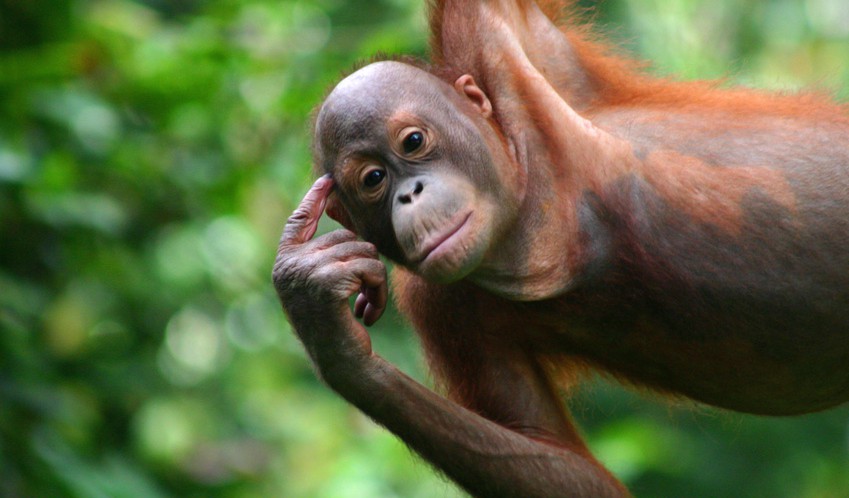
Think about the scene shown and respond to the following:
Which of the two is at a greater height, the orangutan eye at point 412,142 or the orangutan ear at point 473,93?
the orangutan ear at point 473,93

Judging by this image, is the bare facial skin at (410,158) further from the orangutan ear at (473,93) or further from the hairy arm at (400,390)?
the hairy arm at (400,390)

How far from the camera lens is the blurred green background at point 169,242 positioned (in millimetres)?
4016

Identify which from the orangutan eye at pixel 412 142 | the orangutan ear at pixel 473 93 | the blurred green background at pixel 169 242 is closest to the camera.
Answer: the orangutan eye at pixel 412 142

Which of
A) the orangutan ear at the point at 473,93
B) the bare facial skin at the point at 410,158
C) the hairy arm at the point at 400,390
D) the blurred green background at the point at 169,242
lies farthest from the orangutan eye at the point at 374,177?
the blurred green background at the point at 169,242

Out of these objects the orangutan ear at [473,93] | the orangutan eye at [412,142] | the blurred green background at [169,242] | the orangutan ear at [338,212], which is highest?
the orangutan ear at [473,93]

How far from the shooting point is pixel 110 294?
16.1ft

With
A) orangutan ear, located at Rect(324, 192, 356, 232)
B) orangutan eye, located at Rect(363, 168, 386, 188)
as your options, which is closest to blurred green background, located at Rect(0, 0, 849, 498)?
orangutan ear, located at Rect(324, 192, 356, 232)

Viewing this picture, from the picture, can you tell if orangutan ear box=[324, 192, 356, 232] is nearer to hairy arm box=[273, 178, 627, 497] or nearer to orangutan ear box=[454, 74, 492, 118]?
hairy arm box=[273, 178, 627, 497]


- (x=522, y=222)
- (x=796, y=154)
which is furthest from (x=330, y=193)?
(x=796, y=154)

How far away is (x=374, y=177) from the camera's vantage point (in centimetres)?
277

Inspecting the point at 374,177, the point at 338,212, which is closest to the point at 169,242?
the point at 338,212

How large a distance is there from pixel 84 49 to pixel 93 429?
1.50 m

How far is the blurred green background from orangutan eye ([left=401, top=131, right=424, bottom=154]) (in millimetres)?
603

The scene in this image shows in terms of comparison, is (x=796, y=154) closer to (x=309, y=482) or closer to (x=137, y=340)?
(x=137, y=340)
